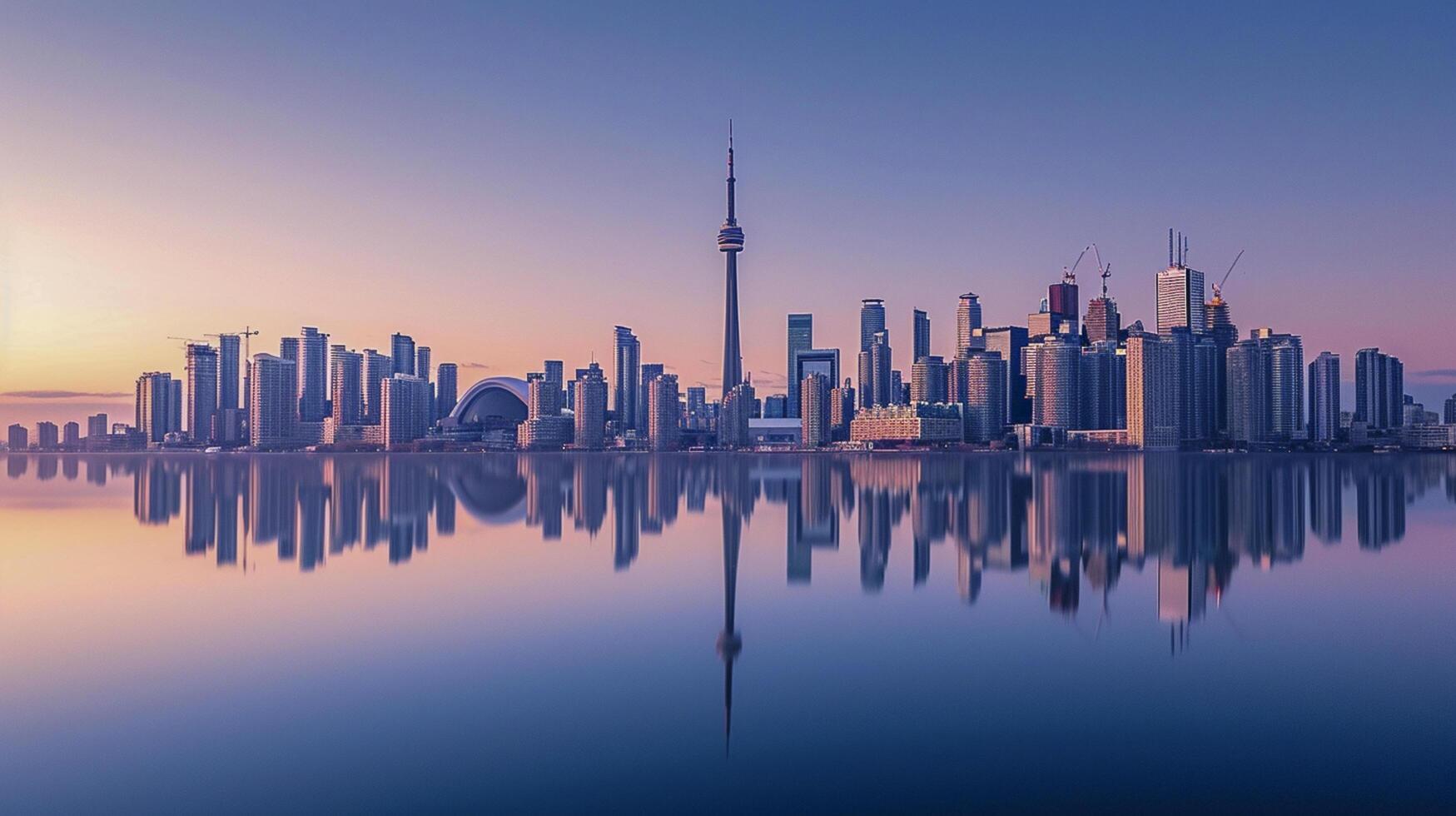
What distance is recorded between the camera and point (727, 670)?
63.3 feet

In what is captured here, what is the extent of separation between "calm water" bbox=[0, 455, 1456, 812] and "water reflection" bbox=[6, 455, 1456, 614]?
422 millimetres

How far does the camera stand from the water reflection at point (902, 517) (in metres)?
33.8

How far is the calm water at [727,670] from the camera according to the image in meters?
13.1

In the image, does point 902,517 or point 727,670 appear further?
point 902,517

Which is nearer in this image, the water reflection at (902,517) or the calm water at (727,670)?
the calm water at (727,670)

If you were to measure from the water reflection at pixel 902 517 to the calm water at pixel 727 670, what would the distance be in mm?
422

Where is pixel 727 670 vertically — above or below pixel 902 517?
above

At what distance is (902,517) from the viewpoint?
5509 cm

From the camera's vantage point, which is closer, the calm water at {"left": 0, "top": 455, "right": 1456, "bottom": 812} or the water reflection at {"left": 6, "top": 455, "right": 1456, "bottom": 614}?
the calm water at {"left": 0, "top": 455, "right": 1456, "bottom": 812}

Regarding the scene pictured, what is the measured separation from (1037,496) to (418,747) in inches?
2549

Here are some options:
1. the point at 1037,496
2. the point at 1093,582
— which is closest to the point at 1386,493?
the point at 1037,496

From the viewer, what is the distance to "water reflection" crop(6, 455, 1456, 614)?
33.8 meters

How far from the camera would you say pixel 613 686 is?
18.0 metres

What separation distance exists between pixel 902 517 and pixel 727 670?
37184mm
